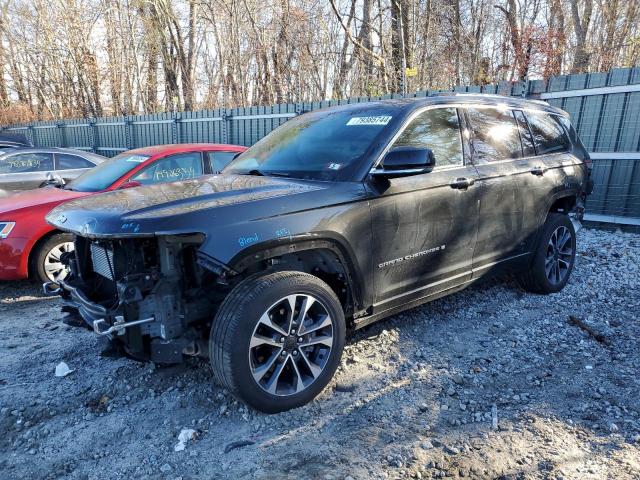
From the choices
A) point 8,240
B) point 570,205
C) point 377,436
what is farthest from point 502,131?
point 8,240

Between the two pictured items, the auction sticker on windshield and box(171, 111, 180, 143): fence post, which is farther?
box(171, 111, 180, 143): fence post

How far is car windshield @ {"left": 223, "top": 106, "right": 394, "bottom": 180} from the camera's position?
3424 millimetres

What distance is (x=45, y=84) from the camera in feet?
91.3

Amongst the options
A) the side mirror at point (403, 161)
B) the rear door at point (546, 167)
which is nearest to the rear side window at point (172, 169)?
the side mirror at point (403, 161)

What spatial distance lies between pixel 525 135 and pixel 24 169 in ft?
25.1

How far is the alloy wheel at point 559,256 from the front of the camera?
4797 millimetres

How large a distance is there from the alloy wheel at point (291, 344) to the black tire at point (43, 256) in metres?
3.40

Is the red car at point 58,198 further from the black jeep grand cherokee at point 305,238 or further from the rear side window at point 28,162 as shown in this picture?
the rear side window at point 28,162

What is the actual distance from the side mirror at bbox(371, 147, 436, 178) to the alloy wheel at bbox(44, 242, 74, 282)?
12.4 ft

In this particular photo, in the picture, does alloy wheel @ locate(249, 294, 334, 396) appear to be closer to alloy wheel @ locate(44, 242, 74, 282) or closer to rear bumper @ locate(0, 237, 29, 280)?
alloy wheel @ locate(44, 242, 74, 282)

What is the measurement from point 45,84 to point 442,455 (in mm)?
31930

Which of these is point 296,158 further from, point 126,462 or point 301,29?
point 301,29

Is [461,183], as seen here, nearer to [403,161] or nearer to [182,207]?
[403,161]

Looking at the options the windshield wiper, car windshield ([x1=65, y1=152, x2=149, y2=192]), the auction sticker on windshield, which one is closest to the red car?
car windshield ([x1=65, y1=152, x2=149, y2=192])
